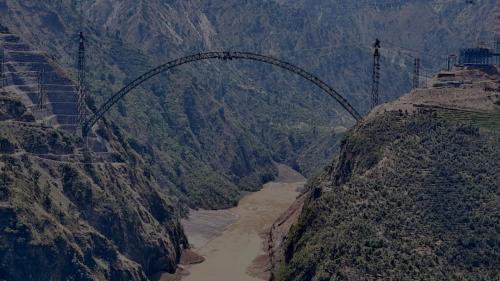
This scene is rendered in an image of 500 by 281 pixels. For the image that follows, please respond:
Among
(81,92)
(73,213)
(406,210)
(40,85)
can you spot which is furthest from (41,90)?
(406,210)

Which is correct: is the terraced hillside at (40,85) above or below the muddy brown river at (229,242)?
above

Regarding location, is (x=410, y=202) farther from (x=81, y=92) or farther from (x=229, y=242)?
(x=81, y=92)

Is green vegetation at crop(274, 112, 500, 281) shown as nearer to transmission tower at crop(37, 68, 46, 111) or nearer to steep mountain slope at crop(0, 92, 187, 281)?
steep mountain slope at crop(0, 92, 187, 281)

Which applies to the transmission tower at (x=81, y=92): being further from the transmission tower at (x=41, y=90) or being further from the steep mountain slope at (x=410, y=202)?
the steep mountain slope at (x=410, y=202)

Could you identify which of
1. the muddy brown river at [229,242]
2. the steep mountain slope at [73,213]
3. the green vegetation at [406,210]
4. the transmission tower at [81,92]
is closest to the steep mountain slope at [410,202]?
the green vegetation at [406,210]

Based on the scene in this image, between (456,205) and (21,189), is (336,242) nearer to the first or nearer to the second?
(456,205)

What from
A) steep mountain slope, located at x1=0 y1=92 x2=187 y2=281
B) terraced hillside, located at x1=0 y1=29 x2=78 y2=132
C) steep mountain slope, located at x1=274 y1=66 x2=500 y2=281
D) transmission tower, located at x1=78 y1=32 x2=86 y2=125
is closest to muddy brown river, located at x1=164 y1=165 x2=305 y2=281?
steep mountain slope, located at x1=0 y1=92 x2=187 y2=281
